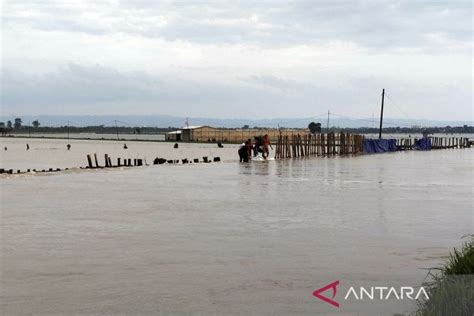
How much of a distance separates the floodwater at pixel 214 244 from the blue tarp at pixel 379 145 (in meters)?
31.1

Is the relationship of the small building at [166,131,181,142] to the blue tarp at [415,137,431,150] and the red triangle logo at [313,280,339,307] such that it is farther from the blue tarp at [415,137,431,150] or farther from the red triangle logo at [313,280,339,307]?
the red triangle logo at [313,280,339,307]

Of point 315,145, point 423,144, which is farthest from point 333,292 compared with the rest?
point 423,144

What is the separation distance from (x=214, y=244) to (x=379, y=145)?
44.7 m

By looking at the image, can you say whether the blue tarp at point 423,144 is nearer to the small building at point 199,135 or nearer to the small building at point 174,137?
the small building at point 199,135

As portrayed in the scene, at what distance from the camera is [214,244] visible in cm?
1056

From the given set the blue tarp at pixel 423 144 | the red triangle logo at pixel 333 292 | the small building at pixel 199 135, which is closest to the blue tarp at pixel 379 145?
the blue tarp at pixel 423 144

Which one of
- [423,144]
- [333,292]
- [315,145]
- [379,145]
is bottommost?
[333,292]

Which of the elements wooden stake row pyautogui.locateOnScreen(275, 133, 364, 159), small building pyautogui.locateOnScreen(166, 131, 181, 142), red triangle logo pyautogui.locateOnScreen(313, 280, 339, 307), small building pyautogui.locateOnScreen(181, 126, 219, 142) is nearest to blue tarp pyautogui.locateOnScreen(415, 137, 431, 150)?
wooden stake row pyautogui.locateOnScreen(275, 133, 364, 159)

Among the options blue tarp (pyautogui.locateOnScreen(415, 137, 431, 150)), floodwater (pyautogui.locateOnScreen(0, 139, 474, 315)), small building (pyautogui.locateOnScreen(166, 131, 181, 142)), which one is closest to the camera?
floodwater (pyautogui.locateOnScreen(0, 139, 474, 315))

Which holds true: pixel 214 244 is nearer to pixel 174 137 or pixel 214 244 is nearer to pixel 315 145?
pixel 315 145

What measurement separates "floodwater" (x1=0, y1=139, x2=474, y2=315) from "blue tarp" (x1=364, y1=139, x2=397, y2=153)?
31116mm

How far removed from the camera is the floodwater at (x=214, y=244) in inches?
289

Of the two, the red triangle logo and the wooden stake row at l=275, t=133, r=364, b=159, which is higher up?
the wooden stake row at l=275, t=133, r=364, b=159

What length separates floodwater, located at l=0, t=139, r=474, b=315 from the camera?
24.1 feet
